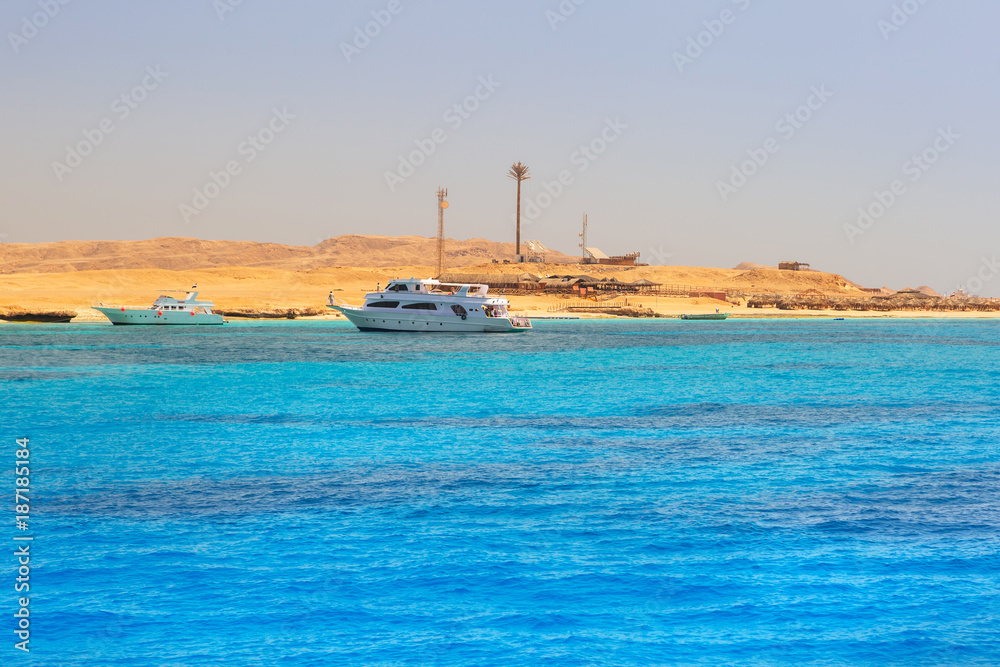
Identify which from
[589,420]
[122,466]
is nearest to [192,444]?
[122,466]

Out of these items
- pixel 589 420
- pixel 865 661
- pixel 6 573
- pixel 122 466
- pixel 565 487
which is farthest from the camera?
pixel 589 420

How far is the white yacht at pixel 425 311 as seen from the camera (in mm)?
76250

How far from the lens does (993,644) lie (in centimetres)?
987

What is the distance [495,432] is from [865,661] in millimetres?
14624

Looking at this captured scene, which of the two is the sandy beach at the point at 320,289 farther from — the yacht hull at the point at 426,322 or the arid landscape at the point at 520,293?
the yacht hull at the point at 426,322

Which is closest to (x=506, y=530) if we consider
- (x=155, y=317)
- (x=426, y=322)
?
(x=426, y=322)

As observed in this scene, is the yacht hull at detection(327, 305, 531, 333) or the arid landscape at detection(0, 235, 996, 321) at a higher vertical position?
the arid landscape at detection(0, 235, 996, 321)

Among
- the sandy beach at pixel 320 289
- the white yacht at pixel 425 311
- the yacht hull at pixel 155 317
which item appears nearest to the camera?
the white yacht at pixel 425 311

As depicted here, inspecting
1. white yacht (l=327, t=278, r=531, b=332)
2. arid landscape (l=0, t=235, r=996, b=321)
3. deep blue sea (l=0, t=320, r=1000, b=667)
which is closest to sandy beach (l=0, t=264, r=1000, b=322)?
arid landscape (l=0, t=235, r=996, b=321)

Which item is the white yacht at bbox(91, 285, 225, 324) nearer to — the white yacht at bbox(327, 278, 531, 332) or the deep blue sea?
the white yacht at bbox(327, 278, 531, 332)

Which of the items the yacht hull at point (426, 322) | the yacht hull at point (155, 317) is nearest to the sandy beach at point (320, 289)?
the yacht hull at point (155, 317)

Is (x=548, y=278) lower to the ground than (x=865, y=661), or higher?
higher

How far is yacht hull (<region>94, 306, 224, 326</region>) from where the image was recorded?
8488cm

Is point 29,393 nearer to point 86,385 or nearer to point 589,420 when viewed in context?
point 86,385
